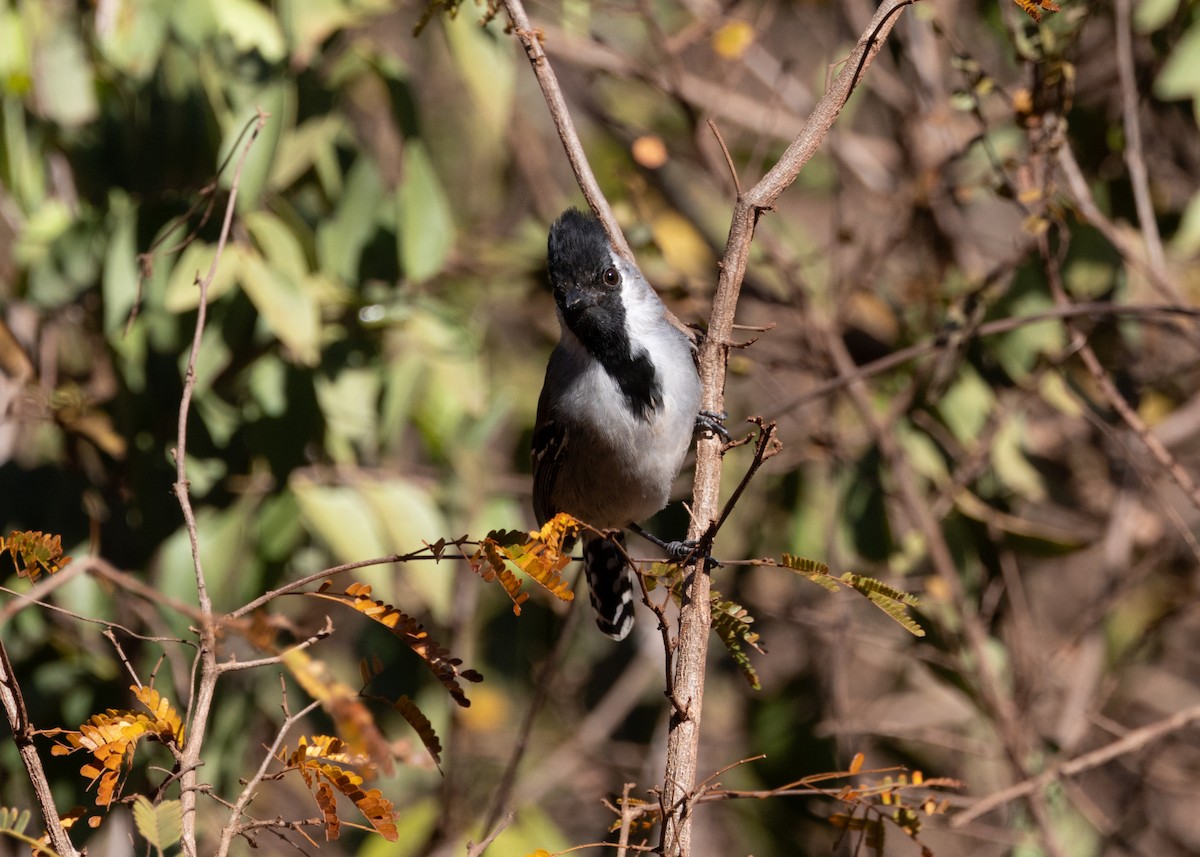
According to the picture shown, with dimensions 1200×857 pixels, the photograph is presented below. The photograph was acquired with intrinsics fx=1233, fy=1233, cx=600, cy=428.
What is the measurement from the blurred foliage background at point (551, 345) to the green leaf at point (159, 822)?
1430 millimetres

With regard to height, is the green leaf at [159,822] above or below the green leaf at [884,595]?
below

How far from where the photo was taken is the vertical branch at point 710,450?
6.96 ft

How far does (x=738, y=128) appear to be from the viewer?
704 centimetres

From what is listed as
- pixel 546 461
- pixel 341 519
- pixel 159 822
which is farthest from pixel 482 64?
pixel 159 822

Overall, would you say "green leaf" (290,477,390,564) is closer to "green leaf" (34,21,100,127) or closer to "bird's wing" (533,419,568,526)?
"bird's wing" (533,419,568,526)

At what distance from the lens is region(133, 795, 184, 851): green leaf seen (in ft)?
6.06

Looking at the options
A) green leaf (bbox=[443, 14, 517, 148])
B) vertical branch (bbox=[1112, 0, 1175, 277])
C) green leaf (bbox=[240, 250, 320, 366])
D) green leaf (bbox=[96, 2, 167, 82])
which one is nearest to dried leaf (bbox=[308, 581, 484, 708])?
green leaf (bbox=[240, 250, 320, 366])

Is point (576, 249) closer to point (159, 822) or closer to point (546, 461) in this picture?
point (546, 461)

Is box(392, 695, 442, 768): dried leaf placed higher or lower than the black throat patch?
lower

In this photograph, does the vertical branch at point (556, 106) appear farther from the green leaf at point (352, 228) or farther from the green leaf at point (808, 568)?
the green leaf at point (352, 228)

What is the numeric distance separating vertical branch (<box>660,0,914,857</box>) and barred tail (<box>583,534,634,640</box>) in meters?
2.02

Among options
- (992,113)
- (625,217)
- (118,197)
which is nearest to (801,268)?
(625,217)

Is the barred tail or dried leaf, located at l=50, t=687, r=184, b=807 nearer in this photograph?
dried leaf, located at l=50, t=687, r=184, b=807

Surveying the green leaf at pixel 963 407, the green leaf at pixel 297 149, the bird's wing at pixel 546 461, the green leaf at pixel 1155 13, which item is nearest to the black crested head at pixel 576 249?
the bird's wing at pixel 546 461
